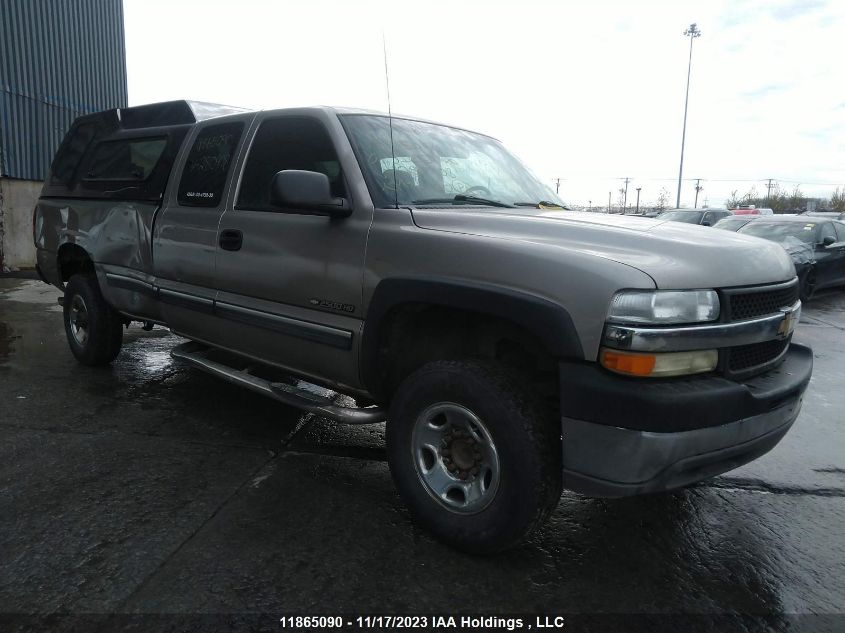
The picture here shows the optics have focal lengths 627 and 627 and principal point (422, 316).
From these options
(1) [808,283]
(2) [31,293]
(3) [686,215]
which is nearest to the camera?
(2) [31,293]

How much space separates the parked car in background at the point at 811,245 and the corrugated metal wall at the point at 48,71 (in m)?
13.1

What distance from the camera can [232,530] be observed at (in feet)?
9.13

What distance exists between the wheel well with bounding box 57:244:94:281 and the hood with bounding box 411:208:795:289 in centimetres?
360

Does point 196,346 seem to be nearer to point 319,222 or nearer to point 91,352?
point 91,352

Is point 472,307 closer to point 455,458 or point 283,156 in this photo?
point 455,458

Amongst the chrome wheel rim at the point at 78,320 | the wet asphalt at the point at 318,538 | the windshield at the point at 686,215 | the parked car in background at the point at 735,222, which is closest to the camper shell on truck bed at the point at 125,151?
the chrome wheel rim at the point at 78,320

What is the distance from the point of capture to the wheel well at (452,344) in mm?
2594

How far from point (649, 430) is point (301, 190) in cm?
180

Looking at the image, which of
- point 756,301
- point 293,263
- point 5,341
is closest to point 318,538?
point 293,263

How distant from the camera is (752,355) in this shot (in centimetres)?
252

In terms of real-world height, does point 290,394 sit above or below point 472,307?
below

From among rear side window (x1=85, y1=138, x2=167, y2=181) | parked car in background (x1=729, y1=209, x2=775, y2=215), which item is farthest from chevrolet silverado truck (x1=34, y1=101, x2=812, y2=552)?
parked car in background (x1=729, y1=209, x2=775, y2=215)

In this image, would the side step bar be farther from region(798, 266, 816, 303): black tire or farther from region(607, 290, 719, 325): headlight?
region(798, 266, 816, 303): black tire

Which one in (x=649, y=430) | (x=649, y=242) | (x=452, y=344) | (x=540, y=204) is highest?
(x=540, y=204)
